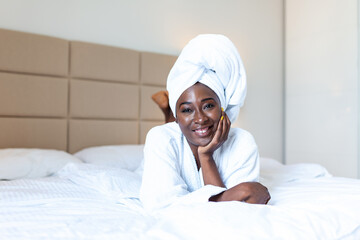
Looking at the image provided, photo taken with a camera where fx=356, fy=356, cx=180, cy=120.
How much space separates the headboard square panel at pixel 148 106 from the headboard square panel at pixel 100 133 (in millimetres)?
103

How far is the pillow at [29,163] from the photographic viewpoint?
174 centimetres

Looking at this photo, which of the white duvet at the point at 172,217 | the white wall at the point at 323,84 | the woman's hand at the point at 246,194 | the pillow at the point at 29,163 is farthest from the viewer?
the white wall at the point at 323,84

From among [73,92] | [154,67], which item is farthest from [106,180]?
[154,67]

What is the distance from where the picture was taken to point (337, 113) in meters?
3.13

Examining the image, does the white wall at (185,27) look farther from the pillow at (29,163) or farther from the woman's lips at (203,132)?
the woman's lips at (203,132)

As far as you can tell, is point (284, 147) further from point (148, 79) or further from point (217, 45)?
point (217, 45)

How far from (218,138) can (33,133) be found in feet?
5.25

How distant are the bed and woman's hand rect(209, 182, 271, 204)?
67 millimetres

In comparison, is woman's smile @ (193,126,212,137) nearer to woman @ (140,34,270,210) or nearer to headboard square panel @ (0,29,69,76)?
woman @ (140,34,270,210)

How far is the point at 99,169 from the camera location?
166cm

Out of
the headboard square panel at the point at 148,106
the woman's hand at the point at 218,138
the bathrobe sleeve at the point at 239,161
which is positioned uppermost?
the headboard square panel at the point at 148,106

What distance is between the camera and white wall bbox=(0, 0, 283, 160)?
247 centimetres

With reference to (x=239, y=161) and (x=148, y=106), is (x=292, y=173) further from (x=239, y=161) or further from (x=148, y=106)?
(x=148, y=106)

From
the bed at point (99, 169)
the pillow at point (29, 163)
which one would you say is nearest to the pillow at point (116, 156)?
the bed at point (99, 169)
